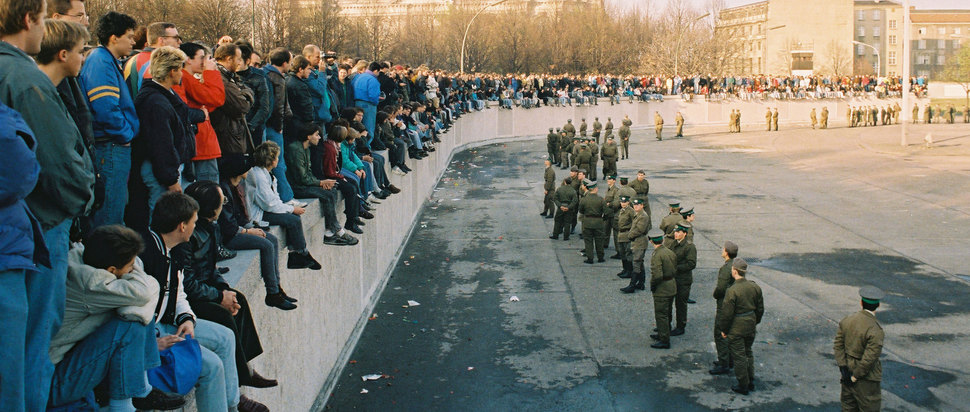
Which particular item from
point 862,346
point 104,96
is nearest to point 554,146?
point 862,346

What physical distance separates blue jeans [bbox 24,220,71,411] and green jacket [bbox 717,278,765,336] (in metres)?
9.30

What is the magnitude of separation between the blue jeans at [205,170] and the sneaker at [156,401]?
3237mm

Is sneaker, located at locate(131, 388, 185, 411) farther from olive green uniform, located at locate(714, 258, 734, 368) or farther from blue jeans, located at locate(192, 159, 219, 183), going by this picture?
olive green uniform, located at locate(714, 258, 734, 368)

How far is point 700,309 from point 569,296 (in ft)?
8.37

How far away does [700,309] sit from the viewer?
1522 centimetres

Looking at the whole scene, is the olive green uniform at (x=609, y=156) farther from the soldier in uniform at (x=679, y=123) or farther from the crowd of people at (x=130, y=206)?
the crowd of people at (x=130, y=206)

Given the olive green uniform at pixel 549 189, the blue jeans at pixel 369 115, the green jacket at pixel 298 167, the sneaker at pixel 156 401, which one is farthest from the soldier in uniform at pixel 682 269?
the olive green uniform at pixel 549 189

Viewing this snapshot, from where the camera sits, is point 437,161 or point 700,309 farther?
point 437,161

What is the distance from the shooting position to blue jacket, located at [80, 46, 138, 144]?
17.9ft

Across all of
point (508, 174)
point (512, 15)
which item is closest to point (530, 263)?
point (508, 174)

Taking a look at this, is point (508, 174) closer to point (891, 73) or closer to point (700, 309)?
point (700, 309)

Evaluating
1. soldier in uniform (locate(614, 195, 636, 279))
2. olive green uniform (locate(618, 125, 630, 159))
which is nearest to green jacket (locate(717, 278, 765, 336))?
soldier in uniform (locate(614, 195, 636, 279))

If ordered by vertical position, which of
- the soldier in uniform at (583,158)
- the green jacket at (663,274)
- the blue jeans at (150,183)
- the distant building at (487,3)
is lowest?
the green jacket at (663,274)

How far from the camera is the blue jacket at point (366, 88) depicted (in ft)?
51.4
